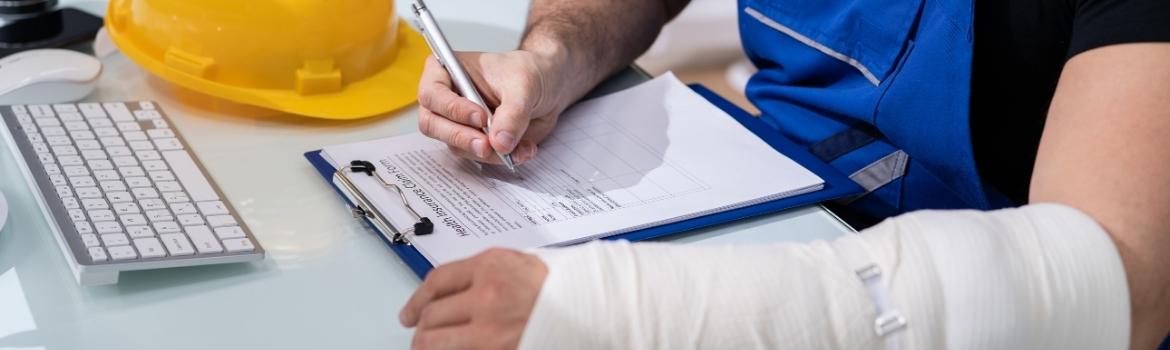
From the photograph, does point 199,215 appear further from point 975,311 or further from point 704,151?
point 975,311

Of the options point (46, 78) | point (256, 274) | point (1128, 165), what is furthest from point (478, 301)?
point (46, 78)

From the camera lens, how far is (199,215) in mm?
864

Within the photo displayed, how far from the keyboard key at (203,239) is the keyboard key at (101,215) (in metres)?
0.06

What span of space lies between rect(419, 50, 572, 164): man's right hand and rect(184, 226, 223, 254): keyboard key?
0.70ft

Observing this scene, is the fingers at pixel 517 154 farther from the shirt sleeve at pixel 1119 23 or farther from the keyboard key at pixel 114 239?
the shirt sleeve at pixel 1119 23

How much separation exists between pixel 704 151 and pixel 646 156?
53mm

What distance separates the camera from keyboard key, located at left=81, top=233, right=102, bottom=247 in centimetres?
80

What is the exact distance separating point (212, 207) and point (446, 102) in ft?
0.66

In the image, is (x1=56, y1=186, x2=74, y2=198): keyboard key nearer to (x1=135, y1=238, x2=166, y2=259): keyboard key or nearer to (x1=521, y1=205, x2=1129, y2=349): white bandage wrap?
(x1=135, y1=238, x2=166, y2=259): keyboard key

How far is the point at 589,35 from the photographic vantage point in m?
1.17

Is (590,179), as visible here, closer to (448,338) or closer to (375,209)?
(375,209)

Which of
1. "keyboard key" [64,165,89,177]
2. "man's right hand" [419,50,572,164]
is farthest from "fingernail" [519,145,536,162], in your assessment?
"keyboard key" [64,165,89,177]

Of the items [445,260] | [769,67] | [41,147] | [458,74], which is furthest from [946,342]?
[41,147]

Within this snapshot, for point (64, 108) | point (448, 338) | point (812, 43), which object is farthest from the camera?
point (812, 43)
